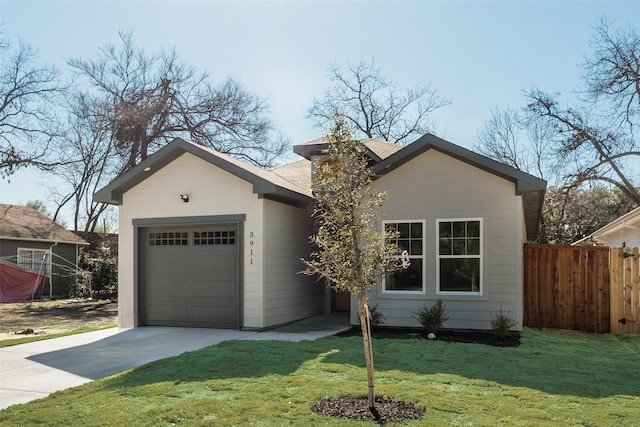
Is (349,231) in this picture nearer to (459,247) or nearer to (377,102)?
(459,247)

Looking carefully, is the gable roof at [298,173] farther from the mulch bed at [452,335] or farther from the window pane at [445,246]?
the mulch bed at [452,335]

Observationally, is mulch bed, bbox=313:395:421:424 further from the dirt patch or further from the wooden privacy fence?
the dirt patch

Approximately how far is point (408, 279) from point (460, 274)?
1062 millimetres

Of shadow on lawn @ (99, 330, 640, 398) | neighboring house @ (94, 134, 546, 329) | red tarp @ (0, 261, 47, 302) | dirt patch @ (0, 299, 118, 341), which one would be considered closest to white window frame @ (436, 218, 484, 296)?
neighboring house @ (94, 134, 546, 329)

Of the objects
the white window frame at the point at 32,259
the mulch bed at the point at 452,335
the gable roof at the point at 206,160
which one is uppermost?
the gable roof at the point at 206,160

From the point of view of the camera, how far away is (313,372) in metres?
6.95

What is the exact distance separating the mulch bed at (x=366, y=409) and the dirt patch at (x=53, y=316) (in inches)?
364

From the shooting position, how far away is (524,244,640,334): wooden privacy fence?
11.1 metres

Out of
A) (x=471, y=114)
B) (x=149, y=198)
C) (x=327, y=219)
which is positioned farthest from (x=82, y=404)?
(x=471, y=114)

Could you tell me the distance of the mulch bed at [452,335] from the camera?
9586mm

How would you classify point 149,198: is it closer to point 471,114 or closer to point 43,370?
point 43,370

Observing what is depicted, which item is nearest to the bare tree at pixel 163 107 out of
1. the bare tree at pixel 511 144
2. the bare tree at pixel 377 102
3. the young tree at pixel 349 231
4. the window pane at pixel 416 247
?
the bare tree at pixel 377 102

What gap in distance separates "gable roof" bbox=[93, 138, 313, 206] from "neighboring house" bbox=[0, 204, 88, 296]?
12.0 meters

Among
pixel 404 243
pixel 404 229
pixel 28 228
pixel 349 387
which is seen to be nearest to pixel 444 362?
pixel 349 387
